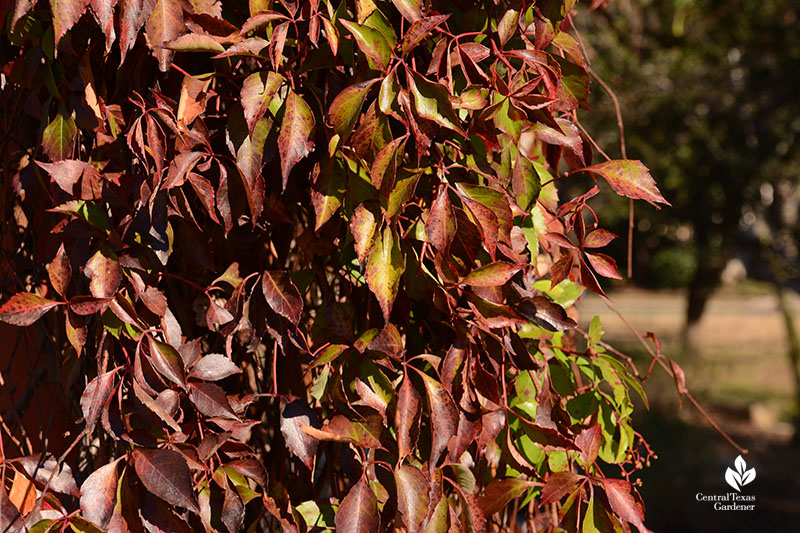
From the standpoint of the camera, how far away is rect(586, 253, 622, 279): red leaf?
3.25 feet

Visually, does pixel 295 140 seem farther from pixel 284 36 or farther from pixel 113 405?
pixel 113 405

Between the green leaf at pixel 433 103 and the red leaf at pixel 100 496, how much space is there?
57 centimetres

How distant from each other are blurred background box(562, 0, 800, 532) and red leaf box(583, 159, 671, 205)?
15.1 feet

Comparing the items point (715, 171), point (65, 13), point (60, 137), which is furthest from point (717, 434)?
point (65, 13)

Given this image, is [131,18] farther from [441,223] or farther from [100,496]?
[100,496]

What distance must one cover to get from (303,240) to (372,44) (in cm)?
32

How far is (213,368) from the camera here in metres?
0.93

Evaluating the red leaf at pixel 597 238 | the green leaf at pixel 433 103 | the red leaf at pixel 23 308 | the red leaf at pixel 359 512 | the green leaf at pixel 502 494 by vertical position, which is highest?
the green leaf at pixel 433 103

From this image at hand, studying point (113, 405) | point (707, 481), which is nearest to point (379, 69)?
point (113, 405)

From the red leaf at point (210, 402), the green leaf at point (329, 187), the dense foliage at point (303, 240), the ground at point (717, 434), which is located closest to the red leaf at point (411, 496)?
the dense foliage at point (303, 240)

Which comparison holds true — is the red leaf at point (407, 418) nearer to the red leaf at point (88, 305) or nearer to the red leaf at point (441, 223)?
the red leaf at point (441, 223)

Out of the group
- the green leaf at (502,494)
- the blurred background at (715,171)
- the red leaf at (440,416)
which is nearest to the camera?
the red leaf at (440,416)

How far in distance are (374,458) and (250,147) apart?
433 mm

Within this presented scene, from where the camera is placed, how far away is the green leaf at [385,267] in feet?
2.82
